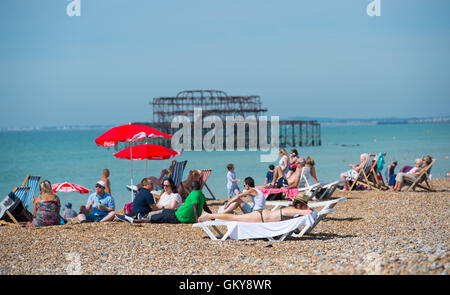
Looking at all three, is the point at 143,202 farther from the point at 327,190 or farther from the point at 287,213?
the point at 327,190

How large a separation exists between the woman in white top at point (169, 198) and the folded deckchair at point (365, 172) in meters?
4.86

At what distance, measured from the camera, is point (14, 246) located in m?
6.32

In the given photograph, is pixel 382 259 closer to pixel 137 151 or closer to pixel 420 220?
pixel 420 220

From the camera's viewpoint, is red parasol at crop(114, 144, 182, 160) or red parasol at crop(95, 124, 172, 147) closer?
red parasol at crop(95, 124, 172, 147)

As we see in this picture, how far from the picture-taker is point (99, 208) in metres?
8.17

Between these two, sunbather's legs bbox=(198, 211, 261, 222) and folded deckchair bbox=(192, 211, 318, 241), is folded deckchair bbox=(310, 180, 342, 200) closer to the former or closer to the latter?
sunbather's legs bbox=(198, 211, 261, 222)

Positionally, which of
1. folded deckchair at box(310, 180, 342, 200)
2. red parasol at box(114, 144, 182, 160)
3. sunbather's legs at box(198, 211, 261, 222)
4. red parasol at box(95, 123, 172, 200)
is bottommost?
folded deckchair at box(310, 180, 342, 200)

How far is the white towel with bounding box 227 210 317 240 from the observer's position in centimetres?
621

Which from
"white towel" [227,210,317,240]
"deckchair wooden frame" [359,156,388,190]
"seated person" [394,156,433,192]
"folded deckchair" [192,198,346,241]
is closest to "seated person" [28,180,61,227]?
"folded deckchair" [192,198,346,241]

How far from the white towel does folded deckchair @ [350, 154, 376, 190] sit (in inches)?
218

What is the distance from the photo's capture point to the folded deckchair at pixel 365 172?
11.6 metres

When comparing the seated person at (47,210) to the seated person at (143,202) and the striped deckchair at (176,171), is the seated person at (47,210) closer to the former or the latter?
the seated person at (143,202)

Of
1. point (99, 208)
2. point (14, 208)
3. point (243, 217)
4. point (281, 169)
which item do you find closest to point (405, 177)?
point (281, 169)
